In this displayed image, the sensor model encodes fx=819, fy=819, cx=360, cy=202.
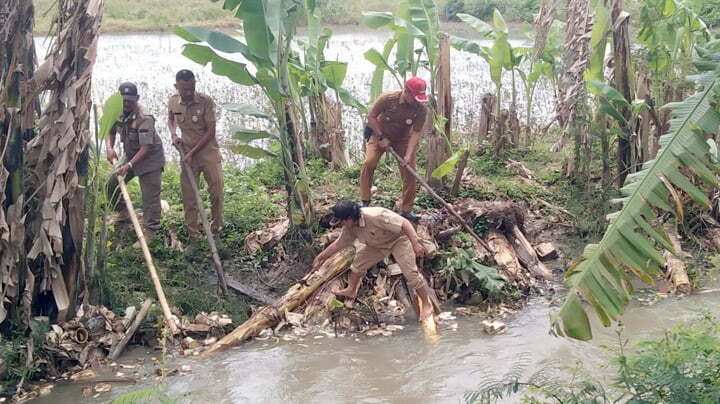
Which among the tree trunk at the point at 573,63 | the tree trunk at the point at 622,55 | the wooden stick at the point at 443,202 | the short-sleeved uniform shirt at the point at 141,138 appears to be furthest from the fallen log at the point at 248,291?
the tree trunk at the point at 573,63

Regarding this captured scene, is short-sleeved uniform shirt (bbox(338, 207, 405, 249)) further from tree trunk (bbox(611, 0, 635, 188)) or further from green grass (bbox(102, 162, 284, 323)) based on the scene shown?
tree trunk (bbox(611, 0, 635, 188))

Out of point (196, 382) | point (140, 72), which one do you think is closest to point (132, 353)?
point (196, 382)

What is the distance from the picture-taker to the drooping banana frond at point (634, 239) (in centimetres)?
410

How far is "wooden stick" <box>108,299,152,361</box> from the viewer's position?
22.7ft

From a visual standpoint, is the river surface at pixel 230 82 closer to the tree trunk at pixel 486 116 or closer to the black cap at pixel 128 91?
the tree trunk at pixel 486 116

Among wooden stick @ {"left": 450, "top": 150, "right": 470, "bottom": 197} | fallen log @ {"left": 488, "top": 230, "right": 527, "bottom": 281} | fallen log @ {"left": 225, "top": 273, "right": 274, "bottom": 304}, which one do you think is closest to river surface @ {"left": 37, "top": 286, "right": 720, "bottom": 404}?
fallen log @ {"left": 488, "top": 230, "right": 527, "bottom": 281}

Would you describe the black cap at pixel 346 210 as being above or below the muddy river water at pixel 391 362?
above

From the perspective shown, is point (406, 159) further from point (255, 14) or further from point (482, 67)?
point (482, 67)

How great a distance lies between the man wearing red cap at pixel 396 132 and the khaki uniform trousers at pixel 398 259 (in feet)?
Answer: 3.22

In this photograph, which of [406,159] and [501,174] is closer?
[406,159]

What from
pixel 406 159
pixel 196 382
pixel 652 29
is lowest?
pixel 196 382

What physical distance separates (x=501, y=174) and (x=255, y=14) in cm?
439

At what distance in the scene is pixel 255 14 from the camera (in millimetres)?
8016

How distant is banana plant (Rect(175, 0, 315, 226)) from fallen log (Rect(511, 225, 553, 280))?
2220 millimetres
